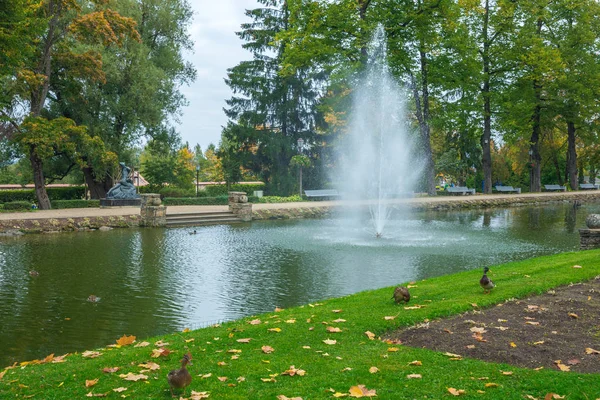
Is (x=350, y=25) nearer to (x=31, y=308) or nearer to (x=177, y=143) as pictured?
(x=177, y=143)

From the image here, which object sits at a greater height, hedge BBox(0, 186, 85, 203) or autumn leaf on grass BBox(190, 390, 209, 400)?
hedge BBox(0, 186, 85, 203)

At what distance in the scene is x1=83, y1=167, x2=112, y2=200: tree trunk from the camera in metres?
30.7

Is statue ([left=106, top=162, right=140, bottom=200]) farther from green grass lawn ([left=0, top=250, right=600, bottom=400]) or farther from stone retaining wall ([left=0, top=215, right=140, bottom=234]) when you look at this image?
green grass lawn ([left=0, top=250, right=600, bottom=400])

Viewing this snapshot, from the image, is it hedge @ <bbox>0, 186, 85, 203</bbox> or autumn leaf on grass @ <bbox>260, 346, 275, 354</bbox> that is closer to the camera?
autumn leaf on grass @ <bbox>260, 346, 275, 354</bbox>

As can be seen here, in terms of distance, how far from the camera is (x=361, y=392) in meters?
3.72

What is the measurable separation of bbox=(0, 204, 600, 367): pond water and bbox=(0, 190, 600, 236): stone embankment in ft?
3.51

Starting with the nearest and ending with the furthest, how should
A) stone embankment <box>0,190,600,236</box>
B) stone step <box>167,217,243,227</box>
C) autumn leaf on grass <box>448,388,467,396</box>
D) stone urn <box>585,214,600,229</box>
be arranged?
autumn leaf on grass <box>448,388,467,396</box>, stone urn <box>585,214,600,229</box>, stone embankment <box>0,190,600,236</box>, stone step <box>167,217,243,227</box>

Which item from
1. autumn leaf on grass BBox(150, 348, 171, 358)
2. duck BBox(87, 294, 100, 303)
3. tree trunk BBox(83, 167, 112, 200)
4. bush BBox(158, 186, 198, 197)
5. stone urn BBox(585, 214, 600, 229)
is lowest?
duck BBox(87, 294, 100, 303)

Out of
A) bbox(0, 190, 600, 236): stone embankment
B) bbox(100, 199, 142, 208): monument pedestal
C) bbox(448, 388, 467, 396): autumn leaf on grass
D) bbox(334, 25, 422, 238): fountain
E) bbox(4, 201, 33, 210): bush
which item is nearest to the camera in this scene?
bbox(448, 388, 467, 396): autumn leaf on grass

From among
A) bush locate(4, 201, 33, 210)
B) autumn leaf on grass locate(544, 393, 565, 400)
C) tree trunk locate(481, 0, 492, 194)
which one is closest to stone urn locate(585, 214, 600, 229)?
autumn leaf on grass locate(544, 393, 565, 400)

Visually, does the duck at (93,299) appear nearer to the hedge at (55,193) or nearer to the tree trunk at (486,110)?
the hedge at (55,193)

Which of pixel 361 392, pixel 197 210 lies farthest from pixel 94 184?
pixel 361 392

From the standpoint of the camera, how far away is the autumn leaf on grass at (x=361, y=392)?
12.1ft

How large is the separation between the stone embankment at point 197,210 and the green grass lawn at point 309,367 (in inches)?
555
